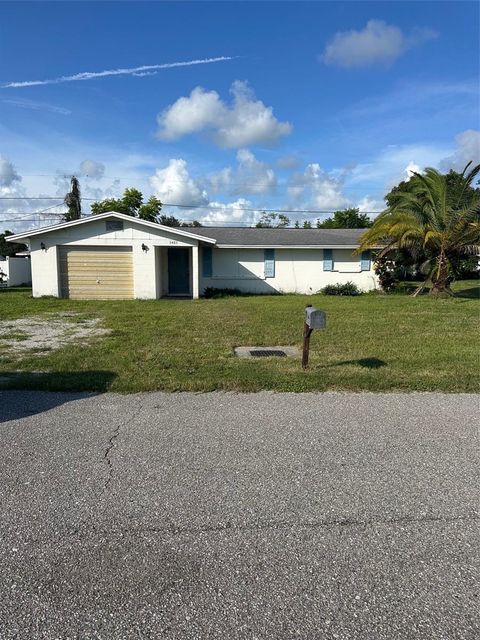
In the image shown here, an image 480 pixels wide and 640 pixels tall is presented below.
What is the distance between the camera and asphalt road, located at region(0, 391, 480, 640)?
80.1 inches

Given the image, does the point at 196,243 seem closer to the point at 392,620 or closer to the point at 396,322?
the point at 396,322

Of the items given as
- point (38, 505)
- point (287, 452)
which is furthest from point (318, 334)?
point (38, 505)

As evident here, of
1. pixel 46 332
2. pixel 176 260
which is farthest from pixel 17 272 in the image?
pixel 46 332

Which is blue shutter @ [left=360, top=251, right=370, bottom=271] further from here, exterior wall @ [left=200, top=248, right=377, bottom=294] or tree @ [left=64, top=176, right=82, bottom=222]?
tree @ [left=64, top=176, right=82, bottom=222]

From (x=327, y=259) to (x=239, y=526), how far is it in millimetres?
20271

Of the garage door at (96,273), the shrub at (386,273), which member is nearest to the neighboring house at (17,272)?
the garage door at (96,273)

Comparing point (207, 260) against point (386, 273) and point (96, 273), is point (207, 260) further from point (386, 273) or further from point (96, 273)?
point (386, 273)

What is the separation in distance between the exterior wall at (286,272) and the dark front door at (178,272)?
815mm

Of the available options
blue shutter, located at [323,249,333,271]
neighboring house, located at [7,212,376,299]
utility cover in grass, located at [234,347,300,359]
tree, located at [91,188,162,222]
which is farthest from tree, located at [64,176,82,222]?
utility cover in grass, located at [234,347,300,359]

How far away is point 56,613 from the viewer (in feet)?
6.70

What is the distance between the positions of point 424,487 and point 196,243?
54.2ft

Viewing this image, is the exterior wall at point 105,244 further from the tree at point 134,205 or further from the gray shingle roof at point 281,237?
the tree at point 134,205

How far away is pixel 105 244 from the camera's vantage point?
18.3m

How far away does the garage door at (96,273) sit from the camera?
1850 cm
